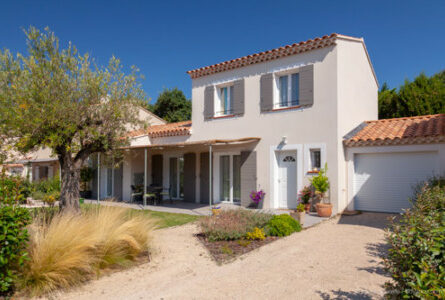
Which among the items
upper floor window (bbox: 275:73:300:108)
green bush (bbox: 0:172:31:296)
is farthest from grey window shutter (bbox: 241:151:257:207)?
green bush (bbox: 0:172:31:296)

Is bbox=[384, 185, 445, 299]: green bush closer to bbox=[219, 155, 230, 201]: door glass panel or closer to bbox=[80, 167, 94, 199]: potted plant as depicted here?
bbox=[219, 155, 230, 201]: door glass panel

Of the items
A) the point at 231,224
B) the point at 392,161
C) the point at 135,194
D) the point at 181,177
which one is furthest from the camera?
the point at 181,177

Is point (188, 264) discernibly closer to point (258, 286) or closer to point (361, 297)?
point (258, 286)

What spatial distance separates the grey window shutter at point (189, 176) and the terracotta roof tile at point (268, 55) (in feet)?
12.8

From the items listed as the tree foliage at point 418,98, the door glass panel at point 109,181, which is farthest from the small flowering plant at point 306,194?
the door glass panel at point 109,181

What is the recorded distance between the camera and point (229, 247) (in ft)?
23.6

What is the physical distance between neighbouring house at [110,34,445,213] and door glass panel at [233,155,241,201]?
0.04m

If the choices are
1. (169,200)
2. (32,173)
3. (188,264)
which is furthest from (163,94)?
(188,264)

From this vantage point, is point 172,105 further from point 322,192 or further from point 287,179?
point 322,192

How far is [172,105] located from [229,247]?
86.2ft

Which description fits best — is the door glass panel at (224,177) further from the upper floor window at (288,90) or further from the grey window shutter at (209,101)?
the upper floor window at (288,90)

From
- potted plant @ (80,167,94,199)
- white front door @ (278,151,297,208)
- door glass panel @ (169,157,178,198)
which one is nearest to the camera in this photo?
white front door @ (278,151,297,208)

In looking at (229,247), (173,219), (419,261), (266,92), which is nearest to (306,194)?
(266,92)

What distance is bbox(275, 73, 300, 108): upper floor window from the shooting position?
12.2m
